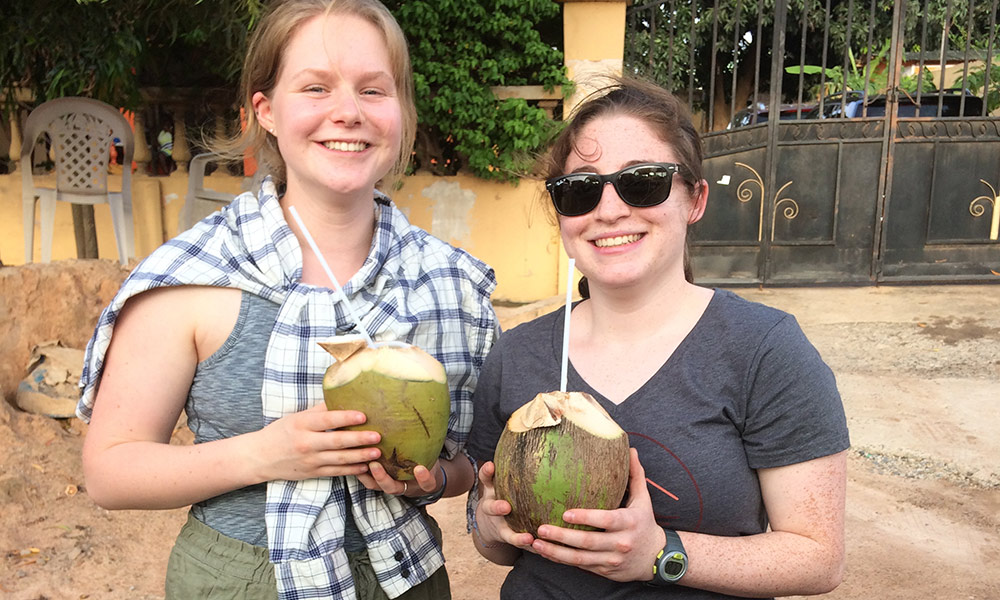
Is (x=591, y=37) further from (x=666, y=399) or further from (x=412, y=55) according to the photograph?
(x=666, y=399)

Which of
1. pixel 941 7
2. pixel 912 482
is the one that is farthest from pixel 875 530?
pixel 941 7

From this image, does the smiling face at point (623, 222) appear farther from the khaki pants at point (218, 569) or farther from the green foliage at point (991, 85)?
the green foliage at point (991, 85)

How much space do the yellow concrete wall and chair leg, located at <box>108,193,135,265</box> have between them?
283 mm

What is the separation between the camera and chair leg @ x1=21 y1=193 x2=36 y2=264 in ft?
18.6

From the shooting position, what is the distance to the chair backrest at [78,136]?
211 inches

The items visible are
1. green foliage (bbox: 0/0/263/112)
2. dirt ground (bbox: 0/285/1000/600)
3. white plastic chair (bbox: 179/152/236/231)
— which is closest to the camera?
dirt ground (bbox: 0/285/1000/600)

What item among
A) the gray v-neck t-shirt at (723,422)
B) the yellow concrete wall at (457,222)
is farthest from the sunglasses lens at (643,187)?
the yellow concrete wall at (457,222)

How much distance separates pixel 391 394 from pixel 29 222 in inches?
217

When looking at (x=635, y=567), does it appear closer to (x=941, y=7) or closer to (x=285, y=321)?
(x=285, y=321)

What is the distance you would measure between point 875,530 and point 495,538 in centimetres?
254

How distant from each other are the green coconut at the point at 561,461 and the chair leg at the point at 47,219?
17.9ft

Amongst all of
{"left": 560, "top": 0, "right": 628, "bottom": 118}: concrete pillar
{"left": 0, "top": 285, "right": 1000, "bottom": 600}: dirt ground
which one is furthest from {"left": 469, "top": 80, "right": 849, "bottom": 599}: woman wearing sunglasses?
{"left": 560, "top": 0, "right": 628, "bottom": 118}: concrete pillar

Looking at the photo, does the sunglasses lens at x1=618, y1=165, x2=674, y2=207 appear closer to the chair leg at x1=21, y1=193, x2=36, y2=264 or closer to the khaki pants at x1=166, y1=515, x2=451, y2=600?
the khaki pants at x1=166, y1=515, x2=451, y2=600

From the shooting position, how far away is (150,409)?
4.63 feet
